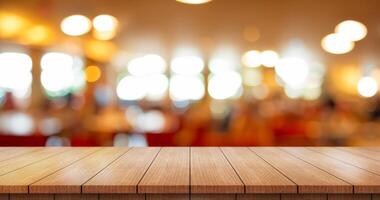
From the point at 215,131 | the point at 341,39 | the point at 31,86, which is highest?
the point at 341,39

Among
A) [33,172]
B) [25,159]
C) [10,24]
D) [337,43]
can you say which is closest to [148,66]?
[10,24]

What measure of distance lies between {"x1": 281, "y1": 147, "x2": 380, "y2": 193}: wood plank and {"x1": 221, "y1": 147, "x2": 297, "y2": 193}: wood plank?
0.62 ft

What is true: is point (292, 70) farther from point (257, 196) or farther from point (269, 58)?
point (257, 196)

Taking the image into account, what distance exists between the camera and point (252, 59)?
25.3 feet

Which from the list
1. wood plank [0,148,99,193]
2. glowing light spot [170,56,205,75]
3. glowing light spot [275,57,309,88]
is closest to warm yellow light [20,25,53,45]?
glowing light spot [170,56,205,75]

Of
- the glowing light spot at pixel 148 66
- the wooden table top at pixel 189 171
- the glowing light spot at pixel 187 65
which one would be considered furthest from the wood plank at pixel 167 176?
the glowing light spot at pixel 187 65

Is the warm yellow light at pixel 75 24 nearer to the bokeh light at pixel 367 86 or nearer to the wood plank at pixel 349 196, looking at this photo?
the wood plank at pixel 349 196

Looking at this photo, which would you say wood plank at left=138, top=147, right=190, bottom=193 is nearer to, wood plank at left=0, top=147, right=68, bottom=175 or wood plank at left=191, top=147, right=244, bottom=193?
wood plank at left=191, top=147, right=244, bottom=193

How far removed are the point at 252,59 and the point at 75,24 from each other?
3.27 meters

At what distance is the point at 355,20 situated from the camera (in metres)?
6.33

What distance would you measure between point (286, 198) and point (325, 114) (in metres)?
5.36

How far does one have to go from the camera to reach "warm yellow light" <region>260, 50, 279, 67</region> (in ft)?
25.3

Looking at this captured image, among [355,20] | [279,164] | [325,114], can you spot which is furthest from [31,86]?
Answer: [279,164]

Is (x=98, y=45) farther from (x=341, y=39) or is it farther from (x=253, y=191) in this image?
(x=253, y=191)
